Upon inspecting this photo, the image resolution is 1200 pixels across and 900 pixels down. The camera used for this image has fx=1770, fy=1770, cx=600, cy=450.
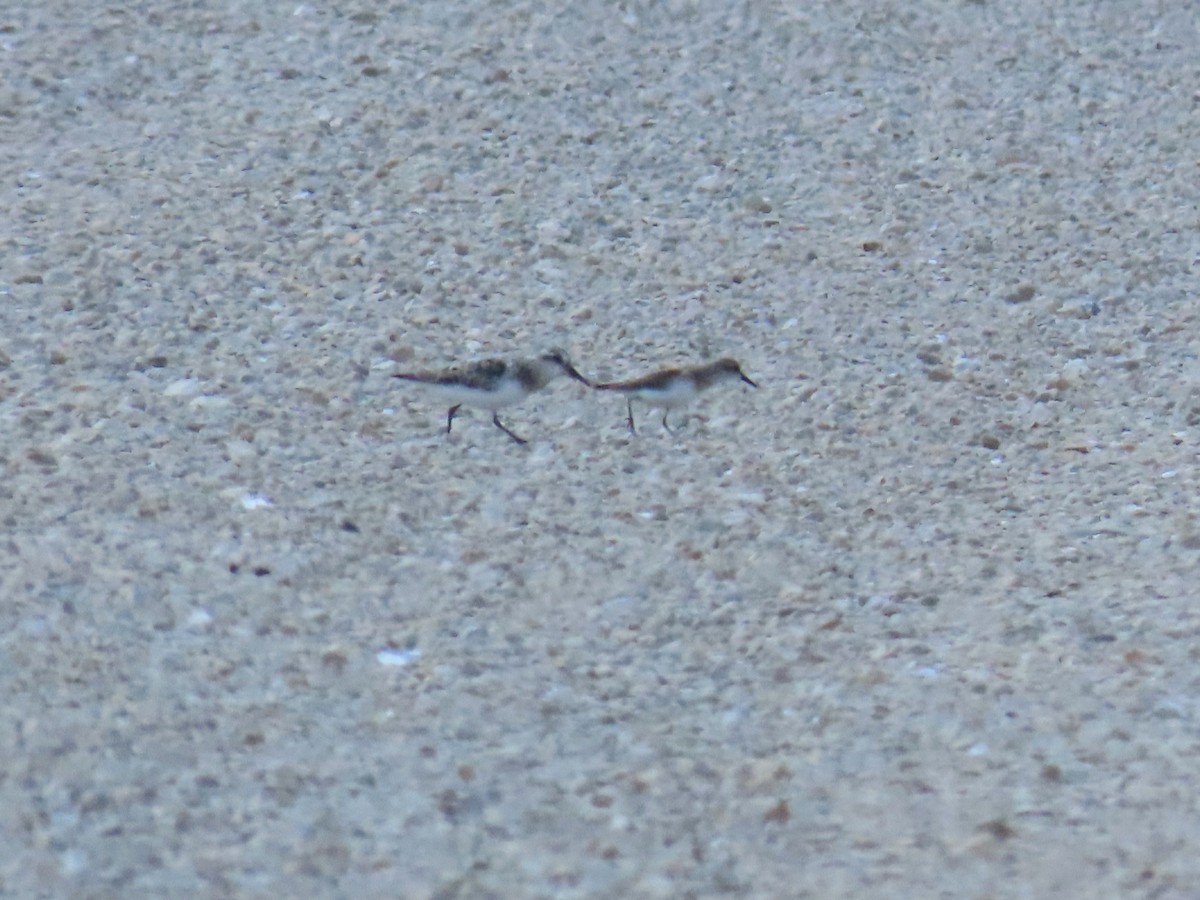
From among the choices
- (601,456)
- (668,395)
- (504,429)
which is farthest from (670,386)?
(504,429)

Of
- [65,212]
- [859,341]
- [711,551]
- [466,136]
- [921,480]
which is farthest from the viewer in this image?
[466,136]

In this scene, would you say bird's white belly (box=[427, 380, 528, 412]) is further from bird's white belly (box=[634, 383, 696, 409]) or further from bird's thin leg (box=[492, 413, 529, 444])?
bird's white belly (box=[634, 383, 696, 409])

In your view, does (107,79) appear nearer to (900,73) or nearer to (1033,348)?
(900,73)

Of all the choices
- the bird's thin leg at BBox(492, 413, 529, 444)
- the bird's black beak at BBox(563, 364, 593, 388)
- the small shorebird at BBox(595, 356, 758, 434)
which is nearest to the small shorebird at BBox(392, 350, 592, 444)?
the bird's thin leg at BBox(492, 413, 529, 444)

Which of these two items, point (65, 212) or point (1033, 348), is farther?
Result: point (65, 212)

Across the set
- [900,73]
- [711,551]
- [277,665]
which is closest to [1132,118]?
[900,73]

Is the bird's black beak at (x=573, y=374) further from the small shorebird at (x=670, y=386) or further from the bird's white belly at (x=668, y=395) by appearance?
the bird's white belly at (x=668, y=395)

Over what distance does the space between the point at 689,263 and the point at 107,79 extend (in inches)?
85.6

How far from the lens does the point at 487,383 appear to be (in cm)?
436

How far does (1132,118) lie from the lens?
609 centimetres

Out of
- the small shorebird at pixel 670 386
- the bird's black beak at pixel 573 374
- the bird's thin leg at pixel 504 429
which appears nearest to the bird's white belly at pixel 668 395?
the small shorebird at pixel 670 386

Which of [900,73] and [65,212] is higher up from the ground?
[900,73]

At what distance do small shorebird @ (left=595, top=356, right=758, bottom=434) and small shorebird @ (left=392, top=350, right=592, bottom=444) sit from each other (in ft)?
0.74

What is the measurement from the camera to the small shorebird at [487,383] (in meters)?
4.35
